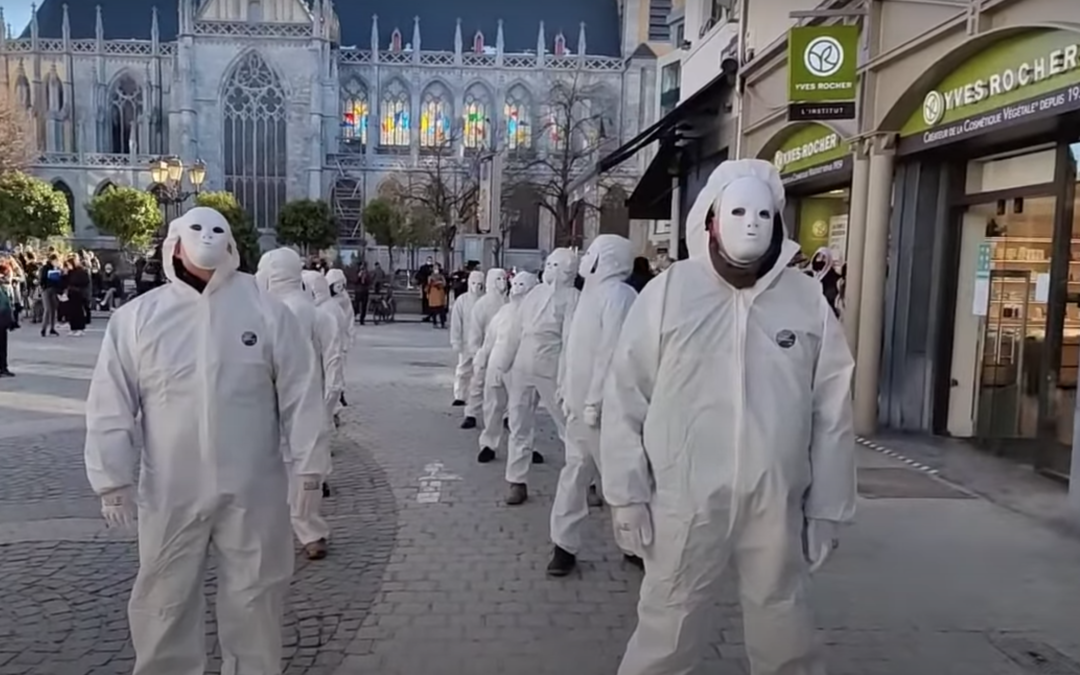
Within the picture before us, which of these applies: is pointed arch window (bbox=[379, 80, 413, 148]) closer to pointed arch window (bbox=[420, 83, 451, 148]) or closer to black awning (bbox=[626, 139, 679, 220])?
pointed arch window (bbox=[420, 83, 451, 148])

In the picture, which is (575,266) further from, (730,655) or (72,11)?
(72,11)

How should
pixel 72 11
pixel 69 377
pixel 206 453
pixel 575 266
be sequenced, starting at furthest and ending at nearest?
pixel 72 11 < pixel 69 377 < pixel 575 266 < pixel 206 453

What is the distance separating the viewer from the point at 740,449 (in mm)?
3078

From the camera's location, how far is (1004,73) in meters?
7.38

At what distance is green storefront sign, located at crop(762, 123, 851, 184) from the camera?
10.4m

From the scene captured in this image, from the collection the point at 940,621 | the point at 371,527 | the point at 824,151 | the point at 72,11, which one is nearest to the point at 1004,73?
the point at 824,151

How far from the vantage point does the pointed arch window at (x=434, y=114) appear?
67188 mm

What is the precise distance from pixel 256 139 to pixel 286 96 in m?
3.59

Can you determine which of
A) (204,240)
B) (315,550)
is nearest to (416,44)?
(315,550)

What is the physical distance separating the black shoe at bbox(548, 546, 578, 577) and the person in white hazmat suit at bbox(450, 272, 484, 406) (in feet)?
19.1

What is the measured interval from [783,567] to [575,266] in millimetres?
4329

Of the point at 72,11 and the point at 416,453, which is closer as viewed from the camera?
the point at 416,453

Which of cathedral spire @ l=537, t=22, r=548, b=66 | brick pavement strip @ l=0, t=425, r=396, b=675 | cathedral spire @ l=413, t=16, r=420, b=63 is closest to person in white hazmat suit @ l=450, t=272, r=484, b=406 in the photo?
brick pavement strip @ l=0, t=425, r=396, b=675

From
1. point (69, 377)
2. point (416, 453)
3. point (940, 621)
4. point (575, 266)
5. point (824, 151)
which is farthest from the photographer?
point (69, 377)
